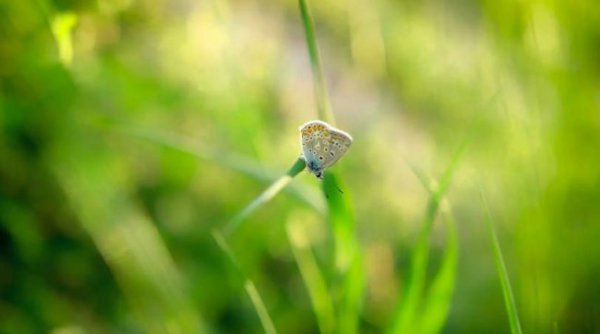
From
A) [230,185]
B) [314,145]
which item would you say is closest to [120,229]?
[230,185]

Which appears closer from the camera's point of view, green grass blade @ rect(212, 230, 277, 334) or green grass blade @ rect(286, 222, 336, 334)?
green grass blade @ rect(212, 230, 277, 334)

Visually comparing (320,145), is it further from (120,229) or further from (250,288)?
(120,229)

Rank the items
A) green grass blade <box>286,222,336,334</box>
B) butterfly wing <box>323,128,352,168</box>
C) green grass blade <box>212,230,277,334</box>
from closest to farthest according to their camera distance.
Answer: butterfly wing <box>323,128,352,168</box> → green grass blade <box>212,230,277,334</box> → green grass blade <box>286,222,336,334</box>

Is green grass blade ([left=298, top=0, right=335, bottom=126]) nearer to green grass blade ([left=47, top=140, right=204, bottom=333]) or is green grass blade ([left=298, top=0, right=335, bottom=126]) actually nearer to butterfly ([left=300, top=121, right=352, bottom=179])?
butterfly ([left=300, top=121, right=352, bottom=179])

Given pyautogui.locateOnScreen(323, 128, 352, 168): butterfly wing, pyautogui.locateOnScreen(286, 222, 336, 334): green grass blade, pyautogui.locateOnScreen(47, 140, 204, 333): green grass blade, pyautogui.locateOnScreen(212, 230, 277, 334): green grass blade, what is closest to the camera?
pyautogui.locateOnScreen(323, 128, 352, 168): butterfly wing

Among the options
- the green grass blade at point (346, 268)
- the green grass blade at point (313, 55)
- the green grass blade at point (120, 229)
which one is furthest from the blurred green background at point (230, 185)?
the green grass blade at point (313, 55)

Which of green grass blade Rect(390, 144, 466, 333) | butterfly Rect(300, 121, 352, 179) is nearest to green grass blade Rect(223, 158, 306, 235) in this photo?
butterfly Rect(300, 121, 352, 179)

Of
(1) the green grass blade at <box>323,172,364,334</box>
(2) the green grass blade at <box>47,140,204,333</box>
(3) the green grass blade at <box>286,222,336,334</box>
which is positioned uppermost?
→ (2) the green grass blade at <box>47,140,204,333</box>
